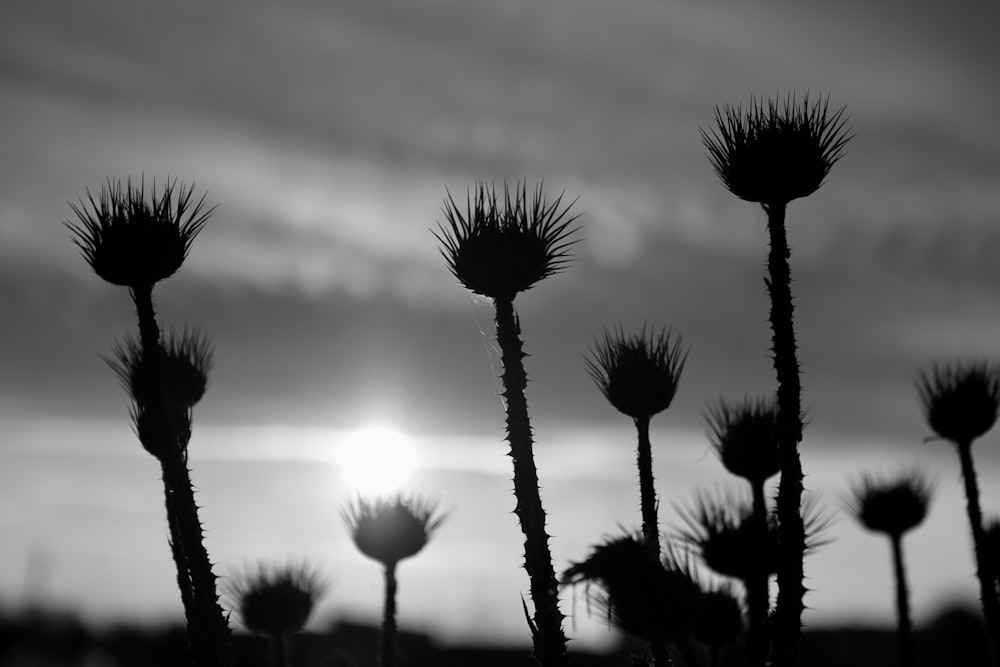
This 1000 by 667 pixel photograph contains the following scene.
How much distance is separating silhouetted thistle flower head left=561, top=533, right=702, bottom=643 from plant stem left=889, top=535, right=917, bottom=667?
10.6 meters

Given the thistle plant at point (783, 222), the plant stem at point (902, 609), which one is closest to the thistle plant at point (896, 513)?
the plant stem at point (902, 609)

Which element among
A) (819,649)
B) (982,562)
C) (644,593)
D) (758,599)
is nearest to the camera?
(644,593)

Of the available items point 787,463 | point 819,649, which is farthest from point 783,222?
point 819,649

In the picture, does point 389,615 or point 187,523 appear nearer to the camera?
point 187,523

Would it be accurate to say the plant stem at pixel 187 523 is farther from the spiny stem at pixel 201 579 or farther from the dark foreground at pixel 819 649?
the dark foreground at pixel 819 649

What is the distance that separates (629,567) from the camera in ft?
34.7

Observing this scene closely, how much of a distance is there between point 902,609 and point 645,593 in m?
11.5

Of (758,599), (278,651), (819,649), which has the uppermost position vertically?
(819,649)

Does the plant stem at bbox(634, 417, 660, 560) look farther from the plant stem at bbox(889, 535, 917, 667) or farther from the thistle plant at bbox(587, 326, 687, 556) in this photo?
the plant stem at bbox(889, 535, 917, 667)

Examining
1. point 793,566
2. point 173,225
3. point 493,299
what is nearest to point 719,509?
point 793,566

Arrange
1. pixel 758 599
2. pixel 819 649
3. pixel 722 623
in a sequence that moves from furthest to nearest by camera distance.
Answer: pixel 819 649 → pixel 758 599 → pixel 722 623

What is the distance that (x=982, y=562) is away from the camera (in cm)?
1508

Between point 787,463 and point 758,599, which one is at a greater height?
point 787,463

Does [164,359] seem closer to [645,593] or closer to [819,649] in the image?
[645,593]
